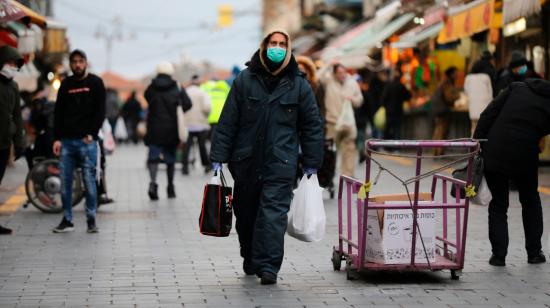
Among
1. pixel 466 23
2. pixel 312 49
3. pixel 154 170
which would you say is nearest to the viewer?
pixel 154 170

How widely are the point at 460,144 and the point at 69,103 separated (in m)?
4.93

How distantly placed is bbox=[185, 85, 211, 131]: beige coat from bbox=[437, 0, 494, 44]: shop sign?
14.3 ft

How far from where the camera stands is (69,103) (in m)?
12.6

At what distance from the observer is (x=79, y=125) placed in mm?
12469

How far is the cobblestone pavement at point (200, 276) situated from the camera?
840 centimetres

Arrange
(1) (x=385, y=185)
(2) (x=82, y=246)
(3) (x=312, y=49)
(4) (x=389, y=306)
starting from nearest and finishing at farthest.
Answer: (4) (x=389, y=306) < (2) (x=82, y=246) < (1) (x=385, y=185) < (3) (x=312, y=49)

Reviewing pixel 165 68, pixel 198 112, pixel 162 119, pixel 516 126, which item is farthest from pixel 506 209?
pixel 198 112

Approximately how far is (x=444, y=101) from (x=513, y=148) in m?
15.1

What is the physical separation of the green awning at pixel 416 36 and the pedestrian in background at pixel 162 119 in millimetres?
9036

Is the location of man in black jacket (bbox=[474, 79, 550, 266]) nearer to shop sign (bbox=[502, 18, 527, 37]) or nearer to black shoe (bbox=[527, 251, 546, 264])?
black shoe (bbox=[527, 251, 546, 264])

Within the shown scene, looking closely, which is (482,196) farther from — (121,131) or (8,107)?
(121,131)

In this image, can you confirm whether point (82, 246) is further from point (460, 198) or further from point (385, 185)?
point (385, 185)

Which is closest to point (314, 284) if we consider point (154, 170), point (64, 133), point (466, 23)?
point (64, 133)

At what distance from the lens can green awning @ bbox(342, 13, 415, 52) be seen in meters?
30.7
